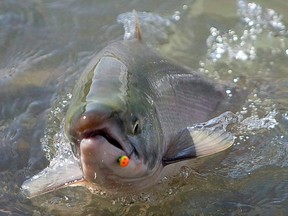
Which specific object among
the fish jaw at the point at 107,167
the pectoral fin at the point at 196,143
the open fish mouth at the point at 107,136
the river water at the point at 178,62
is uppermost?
the open fish mouth at the point at 107,136

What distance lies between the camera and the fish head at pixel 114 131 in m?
2.31

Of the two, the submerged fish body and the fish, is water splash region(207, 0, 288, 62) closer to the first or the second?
the fish

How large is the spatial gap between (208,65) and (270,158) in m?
1.19

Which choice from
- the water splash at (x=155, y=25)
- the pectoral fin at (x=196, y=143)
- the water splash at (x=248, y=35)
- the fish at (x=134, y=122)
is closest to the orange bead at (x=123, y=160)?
the fish at (x=134, y=122)

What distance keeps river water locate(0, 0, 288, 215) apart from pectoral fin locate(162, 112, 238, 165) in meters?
0.24

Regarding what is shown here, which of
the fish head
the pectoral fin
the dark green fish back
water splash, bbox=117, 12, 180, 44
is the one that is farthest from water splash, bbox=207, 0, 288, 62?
the fish head

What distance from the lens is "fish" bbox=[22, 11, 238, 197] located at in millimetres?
2357

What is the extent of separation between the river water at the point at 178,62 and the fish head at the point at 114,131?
1.28 ft

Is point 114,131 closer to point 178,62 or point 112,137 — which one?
point 112,137

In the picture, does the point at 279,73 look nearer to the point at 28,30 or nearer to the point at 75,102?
the point at 28,30

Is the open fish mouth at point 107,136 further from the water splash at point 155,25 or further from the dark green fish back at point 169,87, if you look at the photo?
the water splash at point 155,25

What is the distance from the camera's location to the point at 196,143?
309cm

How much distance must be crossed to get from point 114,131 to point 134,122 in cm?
21

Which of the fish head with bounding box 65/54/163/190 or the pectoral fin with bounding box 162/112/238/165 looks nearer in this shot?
the fish head with bounding box 65/54/163/190
